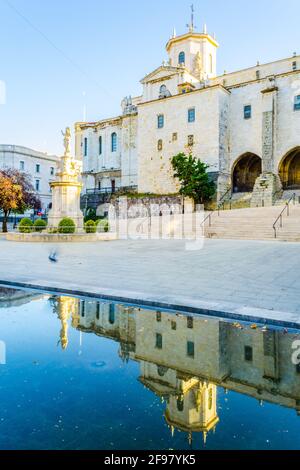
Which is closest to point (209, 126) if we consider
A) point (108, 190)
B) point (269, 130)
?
point (269, 130)

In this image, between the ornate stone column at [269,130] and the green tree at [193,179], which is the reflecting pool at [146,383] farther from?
the ornate stone column at [269,130]

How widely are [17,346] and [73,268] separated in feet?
17.6

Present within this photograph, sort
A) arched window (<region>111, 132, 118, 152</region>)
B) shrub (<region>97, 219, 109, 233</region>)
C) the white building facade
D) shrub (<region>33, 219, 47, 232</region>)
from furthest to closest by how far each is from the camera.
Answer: the white building facade, arched window (<region>111, 132, 118, 152</region>), shrub (<region>97, 219, 109, 233</region>), shrub (<region>33, 219, 47, 232</region>)

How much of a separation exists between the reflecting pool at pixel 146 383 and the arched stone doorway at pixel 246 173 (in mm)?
32814

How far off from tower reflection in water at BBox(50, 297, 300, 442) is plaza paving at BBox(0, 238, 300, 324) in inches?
23.4

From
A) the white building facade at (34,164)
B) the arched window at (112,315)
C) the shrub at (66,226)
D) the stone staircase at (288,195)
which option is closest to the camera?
the arched window at (112,315)

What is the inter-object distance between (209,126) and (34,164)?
30.7 m

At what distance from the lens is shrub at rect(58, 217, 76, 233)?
59.9 feet

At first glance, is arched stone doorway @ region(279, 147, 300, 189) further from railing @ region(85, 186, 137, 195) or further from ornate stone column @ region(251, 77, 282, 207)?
railing @ region(85, 186, 137, 195)

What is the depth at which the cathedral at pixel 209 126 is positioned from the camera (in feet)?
105

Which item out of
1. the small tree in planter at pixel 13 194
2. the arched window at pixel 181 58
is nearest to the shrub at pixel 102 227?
the small tree in planter at pixel 13 194

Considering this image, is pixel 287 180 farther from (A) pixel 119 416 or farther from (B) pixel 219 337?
(A) pixel 119 416

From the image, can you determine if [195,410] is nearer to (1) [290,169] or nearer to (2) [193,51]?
(1) [290,169]

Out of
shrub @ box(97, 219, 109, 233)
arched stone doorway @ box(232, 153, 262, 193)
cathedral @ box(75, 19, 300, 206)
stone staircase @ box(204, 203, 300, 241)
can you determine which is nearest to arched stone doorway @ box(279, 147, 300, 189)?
cathedral @ box(75, 19, 300, 206)
